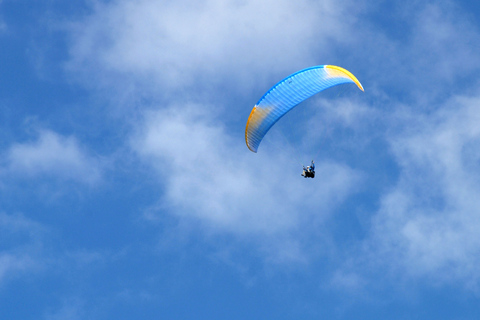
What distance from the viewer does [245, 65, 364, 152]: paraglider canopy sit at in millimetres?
56250

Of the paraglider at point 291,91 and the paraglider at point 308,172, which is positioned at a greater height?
the paraglider at point 291,91

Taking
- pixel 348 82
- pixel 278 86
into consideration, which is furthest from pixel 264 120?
pixel 348 82

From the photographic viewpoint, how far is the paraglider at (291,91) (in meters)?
56.2

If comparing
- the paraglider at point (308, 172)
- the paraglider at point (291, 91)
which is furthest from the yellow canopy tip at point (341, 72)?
the paraglider at point (308, 172)

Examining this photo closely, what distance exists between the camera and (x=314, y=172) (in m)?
60.1

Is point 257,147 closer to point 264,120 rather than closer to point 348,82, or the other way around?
point 264,120

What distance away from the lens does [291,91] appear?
186ft

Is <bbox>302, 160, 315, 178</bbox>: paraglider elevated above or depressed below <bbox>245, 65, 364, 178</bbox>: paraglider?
below

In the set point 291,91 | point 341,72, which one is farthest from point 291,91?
point 341,72

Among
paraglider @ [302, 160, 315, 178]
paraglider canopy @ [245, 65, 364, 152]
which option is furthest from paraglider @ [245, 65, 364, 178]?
paraglider @ [302, 160, 315, 178]

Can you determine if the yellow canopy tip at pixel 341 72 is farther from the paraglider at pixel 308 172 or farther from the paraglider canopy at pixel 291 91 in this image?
the paraglider at pixel 308 172

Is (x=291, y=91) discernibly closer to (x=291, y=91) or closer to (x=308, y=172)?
(x=291, y=91)

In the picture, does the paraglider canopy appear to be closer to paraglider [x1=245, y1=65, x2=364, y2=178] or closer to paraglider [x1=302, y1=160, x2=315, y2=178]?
paraglider [x1=245, y1=65, x2=364, y2=178]

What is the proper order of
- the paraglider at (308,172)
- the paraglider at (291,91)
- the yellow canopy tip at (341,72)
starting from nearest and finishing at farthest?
the yellow canopy tip at (341,72) < the paraglider at (291,91) < the paraglider at (308,172)
